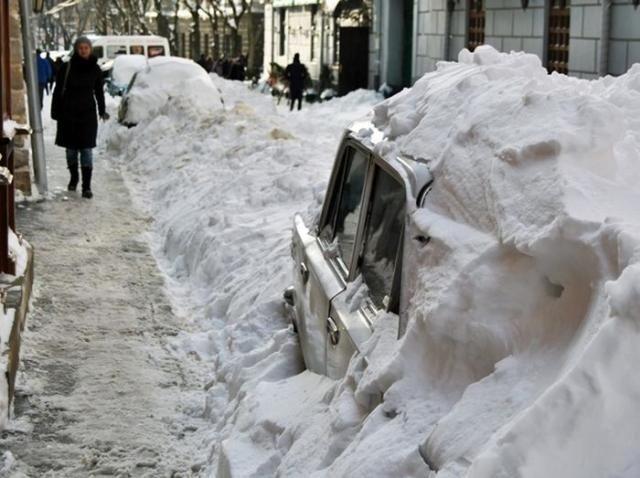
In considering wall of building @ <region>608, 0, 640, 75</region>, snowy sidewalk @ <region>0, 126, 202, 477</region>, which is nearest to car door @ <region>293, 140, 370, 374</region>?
snowy sidewalk @ <region>0, 126, 202, 477</region>

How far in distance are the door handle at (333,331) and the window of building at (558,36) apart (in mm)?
17732

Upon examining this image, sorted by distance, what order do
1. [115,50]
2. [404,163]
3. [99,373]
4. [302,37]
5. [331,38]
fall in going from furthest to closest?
[115,50]
[302,37]
[331,38]
[99,373]
[404,163]

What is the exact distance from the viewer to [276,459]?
168 inches

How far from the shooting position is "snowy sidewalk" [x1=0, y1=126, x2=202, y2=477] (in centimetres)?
536

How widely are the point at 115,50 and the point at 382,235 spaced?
41.9 meters

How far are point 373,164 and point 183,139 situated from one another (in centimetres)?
1246

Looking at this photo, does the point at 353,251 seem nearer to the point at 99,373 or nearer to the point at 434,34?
the point at 99,373

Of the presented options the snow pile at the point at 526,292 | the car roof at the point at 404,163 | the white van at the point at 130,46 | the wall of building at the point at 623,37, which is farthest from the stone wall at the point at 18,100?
the white van at the point at 130,46

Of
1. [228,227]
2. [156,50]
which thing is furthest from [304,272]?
[156,50]

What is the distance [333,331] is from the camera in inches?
166

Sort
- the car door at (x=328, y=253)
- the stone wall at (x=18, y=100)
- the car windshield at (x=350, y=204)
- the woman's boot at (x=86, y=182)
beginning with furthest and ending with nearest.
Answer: the woman's boot at (x=86, y=182) → the stone wall at (x=18, y=100) → the car windshield at (x=350, y=204) → the car door at (x=328, y=253)

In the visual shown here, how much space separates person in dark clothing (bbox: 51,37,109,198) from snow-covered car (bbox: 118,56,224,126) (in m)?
5.69

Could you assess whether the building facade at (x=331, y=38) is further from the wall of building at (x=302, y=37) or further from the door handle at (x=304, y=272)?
the door handle at (x=304, y=272)

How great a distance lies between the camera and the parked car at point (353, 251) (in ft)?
12.4
